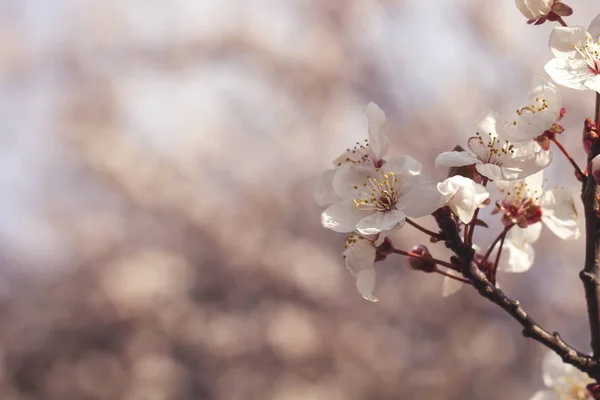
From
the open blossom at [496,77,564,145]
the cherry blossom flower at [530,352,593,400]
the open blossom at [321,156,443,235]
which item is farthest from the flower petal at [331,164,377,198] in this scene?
the cherry blossom flower at [530,352,593,400]

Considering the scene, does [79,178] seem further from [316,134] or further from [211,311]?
[316,134]

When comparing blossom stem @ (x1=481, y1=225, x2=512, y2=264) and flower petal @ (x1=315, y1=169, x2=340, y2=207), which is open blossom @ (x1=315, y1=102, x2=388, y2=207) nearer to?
flower petal @ (x1=315, y1=169, x2=340, y2=207)

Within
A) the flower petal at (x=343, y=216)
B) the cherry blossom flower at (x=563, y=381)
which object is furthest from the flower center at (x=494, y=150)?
the cherry blossom flower at (x=563, y=381)

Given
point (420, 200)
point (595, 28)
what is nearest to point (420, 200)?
point (420, 200)

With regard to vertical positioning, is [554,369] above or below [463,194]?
below

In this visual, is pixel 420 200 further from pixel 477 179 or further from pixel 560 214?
pixel 560 214

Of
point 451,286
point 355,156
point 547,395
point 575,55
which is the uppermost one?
point 575,55

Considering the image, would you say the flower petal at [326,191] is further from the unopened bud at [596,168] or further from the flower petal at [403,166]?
the unopened bud at [596,168]
